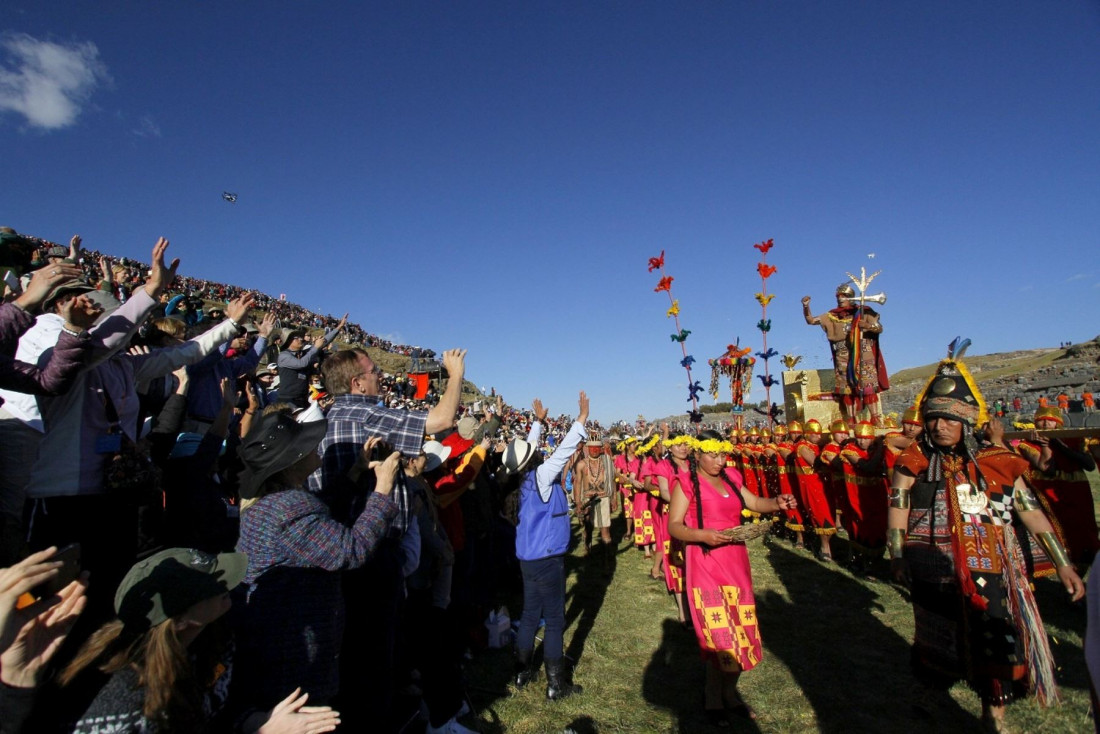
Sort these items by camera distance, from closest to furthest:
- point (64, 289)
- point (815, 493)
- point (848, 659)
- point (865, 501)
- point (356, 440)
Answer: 1. point (64, 289)
2. point (356, 440)
3. point (848, 659)
4. point (865, 501)
5. point (815, 493)

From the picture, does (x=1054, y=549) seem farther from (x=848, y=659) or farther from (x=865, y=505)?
(x=865, y=505)

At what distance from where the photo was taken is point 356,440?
10.3 feet

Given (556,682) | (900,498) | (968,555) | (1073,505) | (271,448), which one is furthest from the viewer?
A: (1073,505)

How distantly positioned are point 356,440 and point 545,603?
2.49m

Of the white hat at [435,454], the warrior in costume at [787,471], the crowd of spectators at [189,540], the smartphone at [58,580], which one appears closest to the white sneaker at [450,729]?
the crowd of spectators at [189,540]

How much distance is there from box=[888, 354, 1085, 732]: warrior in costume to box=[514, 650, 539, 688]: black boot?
2.97 meters

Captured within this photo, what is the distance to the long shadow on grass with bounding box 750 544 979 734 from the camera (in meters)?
4.04

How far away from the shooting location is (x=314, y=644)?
2.27m

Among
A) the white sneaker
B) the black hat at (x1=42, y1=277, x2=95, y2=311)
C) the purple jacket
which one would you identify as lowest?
the white sneaker

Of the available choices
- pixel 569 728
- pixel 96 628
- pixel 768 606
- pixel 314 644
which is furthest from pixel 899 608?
pixel 96 628

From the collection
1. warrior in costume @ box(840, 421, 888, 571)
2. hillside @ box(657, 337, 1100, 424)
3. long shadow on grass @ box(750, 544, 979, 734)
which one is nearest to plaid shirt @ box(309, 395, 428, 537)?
long shadow on grass @ box(750, 544, 979, 734)

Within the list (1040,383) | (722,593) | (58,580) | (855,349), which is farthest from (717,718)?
(1040,383)

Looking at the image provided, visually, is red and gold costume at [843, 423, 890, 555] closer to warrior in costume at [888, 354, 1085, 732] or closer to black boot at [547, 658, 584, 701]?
warrior in costume at [888, 354, 1085, 732]

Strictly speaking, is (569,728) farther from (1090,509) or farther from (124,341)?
(1090,509)
